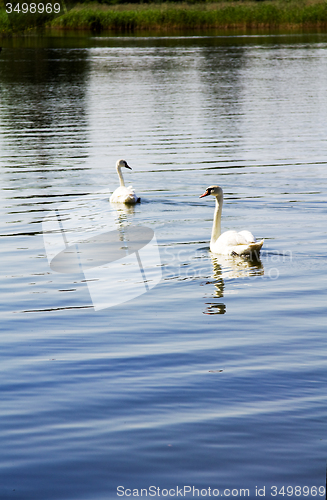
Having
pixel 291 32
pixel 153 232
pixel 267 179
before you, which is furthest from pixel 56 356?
pixel 291 32

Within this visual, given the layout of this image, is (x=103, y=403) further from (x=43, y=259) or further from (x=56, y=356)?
(x=43, y=259)

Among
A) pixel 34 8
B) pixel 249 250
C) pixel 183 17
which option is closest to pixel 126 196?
pixel 249 250

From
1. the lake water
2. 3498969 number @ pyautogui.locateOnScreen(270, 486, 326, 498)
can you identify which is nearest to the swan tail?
the lake water

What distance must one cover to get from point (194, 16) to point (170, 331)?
7419 centimetres

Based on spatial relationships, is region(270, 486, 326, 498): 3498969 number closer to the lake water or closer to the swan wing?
the lake water

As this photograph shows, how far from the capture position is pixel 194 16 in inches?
3063

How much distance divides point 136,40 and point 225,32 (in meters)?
12.2

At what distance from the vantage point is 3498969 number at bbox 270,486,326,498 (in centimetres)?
532

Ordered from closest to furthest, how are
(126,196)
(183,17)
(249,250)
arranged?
(249,250)
(126,196)
(183,17)

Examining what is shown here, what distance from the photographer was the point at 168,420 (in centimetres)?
636

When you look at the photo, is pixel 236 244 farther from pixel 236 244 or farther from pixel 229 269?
pixel 229 269

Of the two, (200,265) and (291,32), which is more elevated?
(291,32)

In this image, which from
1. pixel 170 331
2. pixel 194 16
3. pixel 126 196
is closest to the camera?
pixel 170 331

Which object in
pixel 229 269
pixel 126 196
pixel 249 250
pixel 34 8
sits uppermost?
pixel 34 8
